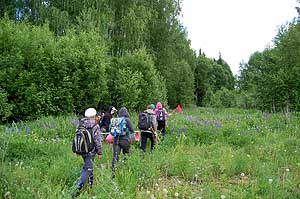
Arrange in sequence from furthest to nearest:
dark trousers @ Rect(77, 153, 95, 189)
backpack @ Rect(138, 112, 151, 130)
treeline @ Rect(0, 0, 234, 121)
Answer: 1. treeline @ Rect(0, 0, 234, 121)
2. backpack @ Rect(138, 112, 151, 130)
3. dark trousers @ Rect(77, 153, 95, 189)

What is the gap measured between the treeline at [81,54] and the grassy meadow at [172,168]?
396 cm

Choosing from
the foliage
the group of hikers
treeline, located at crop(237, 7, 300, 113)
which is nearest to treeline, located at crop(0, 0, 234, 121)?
the foliage

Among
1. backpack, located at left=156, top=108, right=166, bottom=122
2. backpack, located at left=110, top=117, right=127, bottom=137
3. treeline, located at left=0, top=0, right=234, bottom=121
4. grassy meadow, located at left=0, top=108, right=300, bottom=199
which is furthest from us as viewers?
treeline, located at left=0, top=0, right=234, bottom=121

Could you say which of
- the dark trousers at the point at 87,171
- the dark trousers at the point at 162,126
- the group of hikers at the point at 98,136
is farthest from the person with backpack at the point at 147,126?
the dark trousers at the point at 87,171

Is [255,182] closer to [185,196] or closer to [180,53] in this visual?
[185,196]

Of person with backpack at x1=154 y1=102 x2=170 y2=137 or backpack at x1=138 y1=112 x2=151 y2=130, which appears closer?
backpack at x1=138 y1=112 x2=151 y2=130

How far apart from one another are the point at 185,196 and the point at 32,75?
38.6ft

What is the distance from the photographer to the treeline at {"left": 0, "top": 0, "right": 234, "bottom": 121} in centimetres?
1538

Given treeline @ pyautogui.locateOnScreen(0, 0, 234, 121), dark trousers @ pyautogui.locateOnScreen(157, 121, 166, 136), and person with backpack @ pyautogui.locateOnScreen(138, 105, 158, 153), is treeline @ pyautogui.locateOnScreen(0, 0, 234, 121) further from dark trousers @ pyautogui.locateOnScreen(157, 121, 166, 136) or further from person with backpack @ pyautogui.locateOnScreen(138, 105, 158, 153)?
person with backpack @ pyautogui.locateOnScreen(138, 105, 158, 153)

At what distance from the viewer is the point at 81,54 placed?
55.1 feet

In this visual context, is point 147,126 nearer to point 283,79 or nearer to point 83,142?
point 83,142

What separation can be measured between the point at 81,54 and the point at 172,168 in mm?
10862

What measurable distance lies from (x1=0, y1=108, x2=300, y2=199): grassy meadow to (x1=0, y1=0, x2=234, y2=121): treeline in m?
3.96

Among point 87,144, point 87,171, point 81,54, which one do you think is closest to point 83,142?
point 87,144
